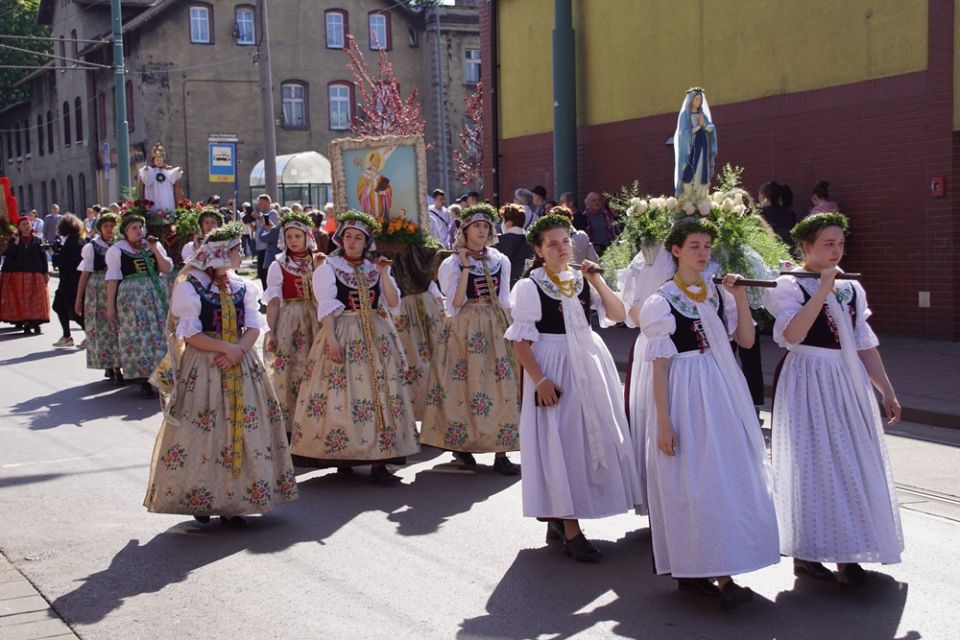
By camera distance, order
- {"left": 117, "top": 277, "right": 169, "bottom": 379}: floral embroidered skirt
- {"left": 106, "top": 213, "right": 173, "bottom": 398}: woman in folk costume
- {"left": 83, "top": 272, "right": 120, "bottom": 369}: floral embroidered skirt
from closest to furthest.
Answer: {"left": 106, "top": 213, "right": 173, "bottom": 398}: woman in folk costume → {"left": 117, "top": 277, "right": 169, "bottom": 379}: floral embroidered skirt → {"left": 83, "top": 272, "right": 120, "bottom": 369}: floral embroidered skirt

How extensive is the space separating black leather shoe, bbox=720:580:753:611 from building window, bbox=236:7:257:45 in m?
40.1

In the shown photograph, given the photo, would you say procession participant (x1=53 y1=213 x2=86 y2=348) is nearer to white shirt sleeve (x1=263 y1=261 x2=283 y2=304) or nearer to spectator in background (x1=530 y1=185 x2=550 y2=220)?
spectator in background (x1=530 y1=185 x2=550 y2=220)

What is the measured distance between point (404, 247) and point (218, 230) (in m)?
3.01

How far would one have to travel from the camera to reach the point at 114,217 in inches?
563

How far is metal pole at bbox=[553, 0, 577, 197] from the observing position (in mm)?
19422

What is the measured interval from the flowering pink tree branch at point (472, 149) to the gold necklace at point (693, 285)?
33546 mm

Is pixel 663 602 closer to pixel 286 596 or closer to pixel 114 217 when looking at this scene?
pixel 286 596

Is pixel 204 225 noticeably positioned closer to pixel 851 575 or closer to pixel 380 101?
pixel 851 575

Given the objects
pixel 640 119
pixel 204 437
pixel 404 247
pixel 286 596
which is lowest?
pixel 286 596

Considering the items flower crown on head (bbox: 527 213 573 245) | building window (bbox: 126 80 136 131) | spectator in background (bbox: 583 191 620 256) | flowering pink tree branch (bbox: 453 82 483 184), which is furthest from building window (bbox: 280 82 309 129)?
flower crown on head (bbox: 527 213 573 245)

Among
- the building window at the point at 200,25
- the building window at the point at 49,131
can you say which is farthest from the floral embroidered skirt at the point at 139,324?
the building window at the point at 49,131

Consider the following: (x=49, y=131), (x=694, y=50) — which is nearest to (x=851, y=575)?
(x=694, y=50)

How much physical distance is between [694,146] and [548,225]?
8.27ft

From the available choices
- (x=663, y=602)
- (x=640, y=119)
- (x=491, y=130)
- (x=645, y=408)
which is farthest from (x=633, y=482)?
(x=491, y=130)
